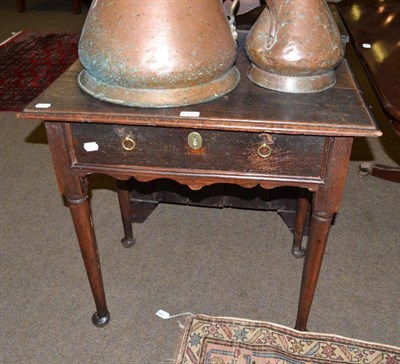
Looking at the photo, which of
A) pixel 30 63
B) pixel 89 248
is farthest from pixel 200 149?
pixel 30 63

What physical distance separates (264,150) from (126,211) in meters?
0.93

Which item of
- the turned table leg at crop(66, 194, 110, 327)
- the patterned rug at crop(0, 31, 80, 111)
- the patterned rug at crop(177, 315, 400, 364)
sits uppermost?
the turned table leg at crop(66, 194, 110, 327)

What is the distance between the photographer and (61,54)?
13.2ft

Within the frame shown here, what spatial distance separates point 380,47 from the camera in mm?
1533

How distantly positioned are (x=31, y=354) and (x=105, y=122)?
900mm

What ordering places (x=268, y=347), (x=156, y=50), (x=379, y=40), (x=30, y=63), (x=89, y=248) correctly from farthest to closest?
(x=30, y=63)
(x=379, y=40)
(x=268, y=347)
(x=89, y=248)
(x=156, y=50)

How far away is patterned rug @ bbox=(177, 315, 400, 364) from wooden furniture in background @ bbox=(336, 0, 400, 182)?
763mm

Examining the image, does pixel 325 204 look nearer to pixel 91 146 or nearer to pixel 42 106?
pixel 91 146

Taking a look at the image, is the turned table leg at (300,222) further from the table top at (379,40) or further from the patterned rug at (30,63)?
the patterned rug at (30,63)

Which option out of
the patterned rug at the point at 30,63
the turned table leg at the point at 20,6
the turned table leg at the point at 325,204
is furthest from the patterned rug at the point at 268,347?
the turned table leg at the point at 20,6

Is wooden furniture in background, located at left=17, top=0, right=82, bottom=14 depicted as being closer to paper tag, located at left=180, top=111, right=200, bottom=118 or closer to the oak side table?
the oak side table

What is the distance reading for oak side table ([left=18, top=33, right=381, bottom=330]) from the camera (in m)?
1.02

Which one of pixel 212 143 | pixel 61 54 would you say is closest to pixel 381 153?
pixel 212 143

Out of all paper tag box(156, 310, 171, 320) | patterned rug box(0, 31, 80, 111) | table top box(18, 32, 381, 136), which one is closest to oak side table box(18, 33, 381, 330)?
table top box(18, 32, 381, 136)
